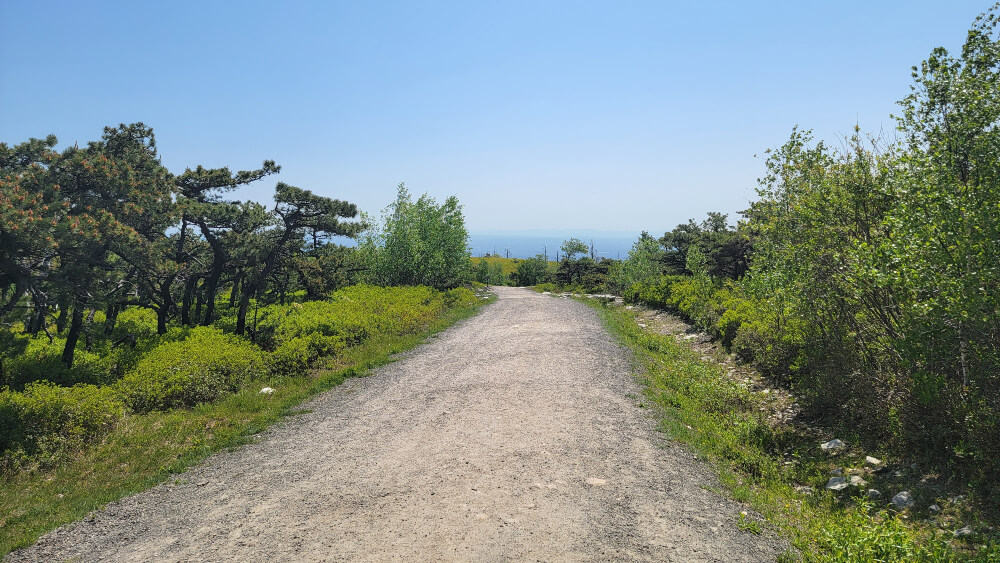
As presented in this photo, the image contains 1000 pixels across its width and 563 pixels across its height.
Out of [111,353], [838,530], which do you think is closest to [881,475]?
[838,530]

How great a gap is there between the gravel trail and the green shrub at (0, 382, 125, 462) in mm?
3289

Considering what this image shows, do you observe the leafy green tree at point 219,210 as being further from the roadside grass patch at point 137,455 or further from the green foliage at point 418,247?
the green foliage at point 418,247

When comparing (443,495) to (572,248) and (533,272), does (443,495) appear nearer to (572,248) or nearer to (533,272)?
(572,248)

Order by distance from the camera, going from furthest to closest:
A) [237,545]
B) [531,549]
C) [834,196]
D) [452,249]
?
[452,249] → [834,196] → [237,545] → [531,549]

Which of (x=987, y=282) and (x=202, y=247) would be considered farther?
(x=202, y=247)

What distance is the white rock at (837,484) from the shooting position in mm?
7655

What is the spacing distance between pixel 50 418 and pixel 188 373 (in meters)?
3.39

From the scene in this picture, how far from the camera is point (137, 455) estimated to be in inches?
374

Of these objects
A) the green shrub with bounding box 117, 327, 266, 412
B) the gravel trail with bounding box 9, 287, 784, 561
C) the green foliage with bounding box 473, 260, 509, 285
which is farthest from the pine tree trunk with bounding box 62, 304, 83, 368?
the green foliage with bounding box 473, 260, 509, 285

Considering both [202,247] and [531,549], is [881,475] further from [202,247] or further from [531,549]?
[202,247]

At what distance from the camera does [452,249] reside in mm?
44875

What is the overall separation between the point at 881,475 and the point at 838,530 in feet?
8.77

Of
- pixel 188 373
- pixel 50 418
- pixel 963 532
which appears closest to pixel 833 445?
pixel 963 532

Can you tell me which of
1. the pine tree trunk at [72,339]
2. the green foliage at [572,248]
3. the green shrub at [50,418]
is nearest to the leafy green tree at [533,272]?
the green foliage at [572,248]
